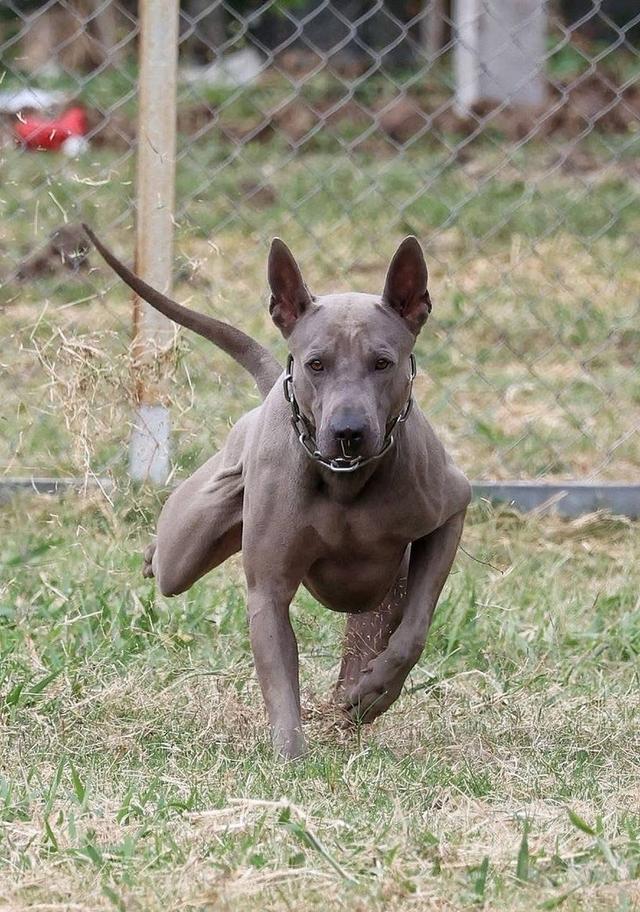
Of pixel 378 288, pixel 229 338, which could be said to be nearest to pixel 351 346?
pixel 229 338

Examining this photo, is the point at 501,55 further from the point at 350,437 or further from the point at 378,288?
the point at 350,437

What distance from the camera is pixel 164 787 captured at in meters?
3.01

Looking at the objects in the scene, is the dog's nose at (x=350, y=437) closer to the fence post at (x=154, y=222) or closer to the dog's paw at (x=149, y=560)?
the dog's paw at (x=149, y=560)

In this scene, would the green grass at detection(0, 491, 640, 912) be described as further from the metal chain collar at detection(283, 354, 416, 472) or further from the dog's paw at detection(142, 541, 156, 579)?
the metal chain collar at detection(283, 354, 416, 472)

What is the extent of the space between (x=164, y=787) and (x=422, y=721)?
77 cm

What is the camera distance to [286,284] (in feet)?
10.6

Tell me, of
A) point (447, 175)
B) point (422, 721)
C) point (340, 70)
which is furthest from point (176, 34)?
point (340, 70)

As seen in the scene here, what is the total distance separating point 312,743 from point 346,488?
56cm

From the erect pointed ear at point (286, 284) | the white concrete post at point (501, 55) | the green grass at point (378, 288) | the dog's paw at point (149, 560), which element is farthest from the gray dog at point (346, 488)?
the white concrete post at point (501, 55)

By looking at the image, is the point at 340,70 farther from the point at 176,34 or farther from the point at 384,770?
the point at 384,770

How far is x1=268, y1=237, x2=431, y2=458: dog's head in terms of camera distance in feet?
9.71

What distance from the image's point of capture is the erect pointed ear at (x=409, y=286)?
319 cm

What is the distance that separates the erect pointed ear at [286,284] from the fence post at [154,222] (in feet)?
3.57

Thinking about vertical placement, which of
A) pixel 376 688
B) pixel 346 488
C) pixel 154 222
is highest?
pixel 346 488
